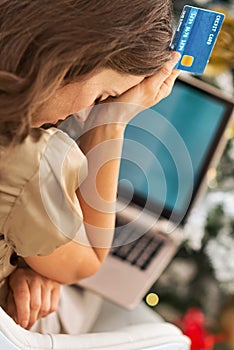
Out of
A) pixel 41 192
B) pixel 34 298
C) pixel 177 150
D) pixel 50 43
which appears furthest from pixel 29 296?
pixel 177 150

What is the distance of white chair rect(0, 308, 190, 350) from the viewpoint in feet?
1.82

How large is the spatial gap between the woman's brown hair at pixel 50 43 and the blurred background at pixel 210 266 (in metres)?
0.43

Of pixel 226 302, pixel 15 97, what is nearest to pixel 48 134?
pixel 15 97

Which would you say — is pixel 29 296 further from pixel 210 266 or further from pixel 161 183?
pixel 210 266

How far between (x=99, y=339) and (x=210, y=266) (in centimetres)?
73

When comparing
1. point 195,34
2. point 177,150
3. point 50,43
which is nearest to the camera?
point 50,43

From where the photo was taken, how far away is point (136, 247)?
1.09 metres

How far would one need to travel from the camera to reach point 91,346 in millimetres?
623

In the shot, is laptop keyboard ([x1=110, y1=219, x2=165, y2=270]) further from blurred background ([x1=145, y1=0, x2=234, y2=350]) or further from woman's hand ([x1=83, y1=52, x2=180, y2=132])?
woman's hand ([x1=83, y1=52, x2=180, y2=132])

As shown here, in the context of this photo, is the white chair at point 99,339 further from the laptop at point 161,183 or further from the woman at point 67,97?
the laptop at point 161,183

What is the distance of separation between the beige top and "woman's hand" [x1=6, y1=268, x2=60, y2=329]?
0.38 feet

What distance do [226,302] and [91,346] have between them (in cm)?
84

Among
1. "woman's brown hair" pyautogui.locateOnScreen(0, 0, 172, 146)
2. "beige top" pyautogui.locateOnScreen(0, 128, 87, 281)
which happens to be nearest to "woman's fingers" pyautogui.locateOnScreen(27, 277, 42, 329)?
"beige top" pyautogui.locateOnScreen(0, 128, 87, 281)

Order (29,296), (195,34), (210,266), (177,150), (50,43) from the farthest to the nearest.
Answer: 1. (210,266)
2. (177,150)
3. (29,296)
4. (195,34)
5. (50,43)
